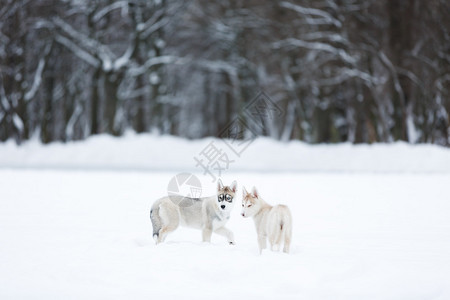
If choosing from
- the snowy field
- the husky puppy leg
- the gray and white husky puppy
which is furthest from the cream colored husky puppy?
the husky puppy leg

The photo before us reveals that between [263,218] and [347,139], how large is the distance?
23.3 metres

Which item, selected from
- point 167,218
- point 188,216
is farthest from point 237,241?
point 167,218

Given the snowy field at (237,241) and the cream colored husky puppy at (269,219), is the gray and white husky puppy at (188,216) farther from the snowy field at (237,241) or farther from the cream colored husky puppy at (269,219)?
the cream colored husky puppy at (269,219)

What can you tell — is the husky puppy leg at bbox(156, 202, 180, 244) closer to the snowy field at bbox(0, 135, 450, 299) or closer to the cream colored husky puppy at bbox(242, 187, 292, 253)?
the snowy field at bbox(0, 135, 450, 299)

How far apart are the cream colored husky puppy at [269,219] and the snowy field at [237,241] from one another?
21 cm

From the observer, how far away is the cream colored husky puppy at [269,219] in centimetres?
661

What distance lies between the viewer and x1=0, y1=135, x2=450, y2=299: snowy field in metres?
5.90

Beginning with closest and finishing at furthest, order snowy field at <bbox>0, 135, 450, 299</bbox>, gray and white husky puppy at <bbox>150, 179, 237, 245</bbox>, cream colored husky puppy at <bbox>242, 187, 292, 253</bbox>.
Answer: snowy field at <bbox>0, 135, 450, 299</bbox>, cream colored husky puppy at <bbox>242, 187, 292, 253</bbox>, gray and white husky puppy at <bbox>150, 179, 237, 245</bbox>

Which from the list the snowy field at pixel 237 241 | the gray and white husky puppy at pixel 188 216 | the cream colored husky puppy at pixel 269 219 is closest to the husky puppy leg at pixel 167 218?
the gray and white husky puppy at pixel 188 216

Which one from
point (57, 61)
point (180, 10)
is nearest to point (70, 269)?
point (180, 10)

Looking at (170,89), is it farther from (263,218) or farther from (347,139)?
(263,218)

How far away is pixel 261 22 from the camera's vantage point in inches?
1104

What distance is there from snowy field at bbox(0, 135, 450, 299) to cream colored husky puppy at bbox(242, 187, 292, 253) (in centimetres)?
21

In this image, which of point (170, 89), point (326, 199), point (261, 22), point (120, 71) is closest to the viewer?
point (326, 199)
